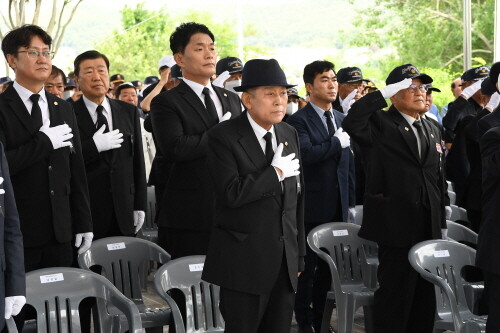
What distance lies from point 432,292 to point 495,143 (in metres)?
1.11

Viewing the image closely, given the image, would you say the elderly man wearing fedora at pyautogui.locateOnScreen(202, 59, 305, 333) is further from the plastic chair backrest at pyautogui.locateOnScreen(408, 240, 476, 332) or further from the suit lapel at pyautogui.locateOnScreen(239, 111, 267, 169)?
the plastic chair backrest at pyautogui.locateOnScreen(408, 240, 476, 332)

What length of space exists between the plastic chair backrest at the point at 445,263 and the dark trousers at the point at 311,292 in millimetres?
968

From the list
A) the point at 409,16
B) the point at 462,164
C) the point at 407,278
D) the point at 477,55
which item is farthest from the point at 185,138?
the point at 409,16

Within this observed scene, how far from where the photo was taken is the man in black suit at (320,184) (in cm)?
473

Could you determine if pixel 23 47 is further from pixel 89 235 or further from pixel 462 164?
pixel 462 164

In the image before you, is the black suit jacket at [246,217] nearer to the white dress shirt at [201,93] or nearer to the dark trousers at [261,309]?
the dark trousers at [261,309]

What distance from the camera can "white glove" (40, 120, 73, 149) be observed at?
3.56m

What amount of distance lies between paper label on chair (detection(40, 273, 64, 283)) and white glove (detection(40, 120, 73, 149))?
2.09ft

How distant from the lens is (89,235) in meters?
3.81

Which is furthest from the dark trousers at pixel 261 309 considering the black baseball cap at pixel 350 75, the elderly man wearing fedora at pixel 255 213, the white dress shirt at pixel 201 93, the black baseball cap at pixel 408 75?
the black baseball cap at pixel 350 75

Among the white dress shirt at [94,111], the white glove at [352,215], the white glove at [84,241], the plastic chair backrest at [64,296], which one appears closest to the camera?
the plastic chair backrest at [64,296]

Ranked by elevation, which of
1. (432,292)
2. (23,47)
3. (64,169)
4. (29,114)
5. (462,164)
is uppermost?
(23,47)

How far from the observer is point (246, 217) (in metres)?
3.05

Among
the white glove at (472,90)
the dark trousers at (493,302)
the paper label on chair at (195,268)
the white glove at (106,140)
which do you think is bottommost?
the dark trousers at (493,302)
